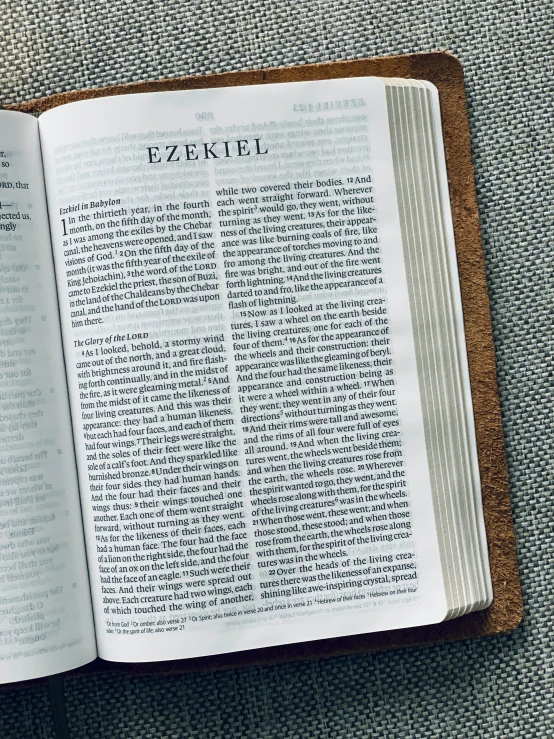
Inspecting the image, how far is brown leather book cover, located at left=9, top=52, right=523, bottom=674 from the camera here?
0.43 m

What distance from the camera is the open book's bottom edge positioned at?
432 mm

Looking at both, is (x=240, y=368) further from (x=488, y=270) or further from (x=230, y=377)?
(x=488, y=270)

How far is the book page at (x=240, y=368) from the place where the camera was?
404 mm

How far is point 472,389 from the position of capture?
0.44 meters

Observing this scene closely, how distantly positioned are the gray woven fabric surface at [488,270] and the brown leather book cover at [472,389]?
12 millimetres

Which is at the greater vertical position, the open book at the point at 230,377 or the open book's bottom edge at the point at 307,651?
the open book at the point at 230,377

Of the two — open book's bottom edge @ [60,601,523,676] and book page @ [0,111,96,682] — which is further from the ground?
book page @ [0,111,96,682]

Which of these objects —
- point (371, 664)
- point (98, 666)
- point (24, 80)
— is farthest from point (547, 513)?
point (24, 80)

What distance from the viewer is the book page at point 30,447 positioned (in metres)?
0.40

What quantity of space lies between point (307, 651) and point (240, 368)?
6.9 inches

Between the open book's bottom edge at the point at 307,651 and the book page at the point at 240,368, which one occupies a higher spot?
the book page at the point at 240,368

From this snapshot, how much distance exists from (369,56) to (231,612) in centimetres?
35

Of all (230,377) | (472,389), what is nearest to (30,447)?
(230,377)

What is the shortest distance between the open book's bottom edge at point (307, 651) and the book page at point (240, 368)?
0.02m
